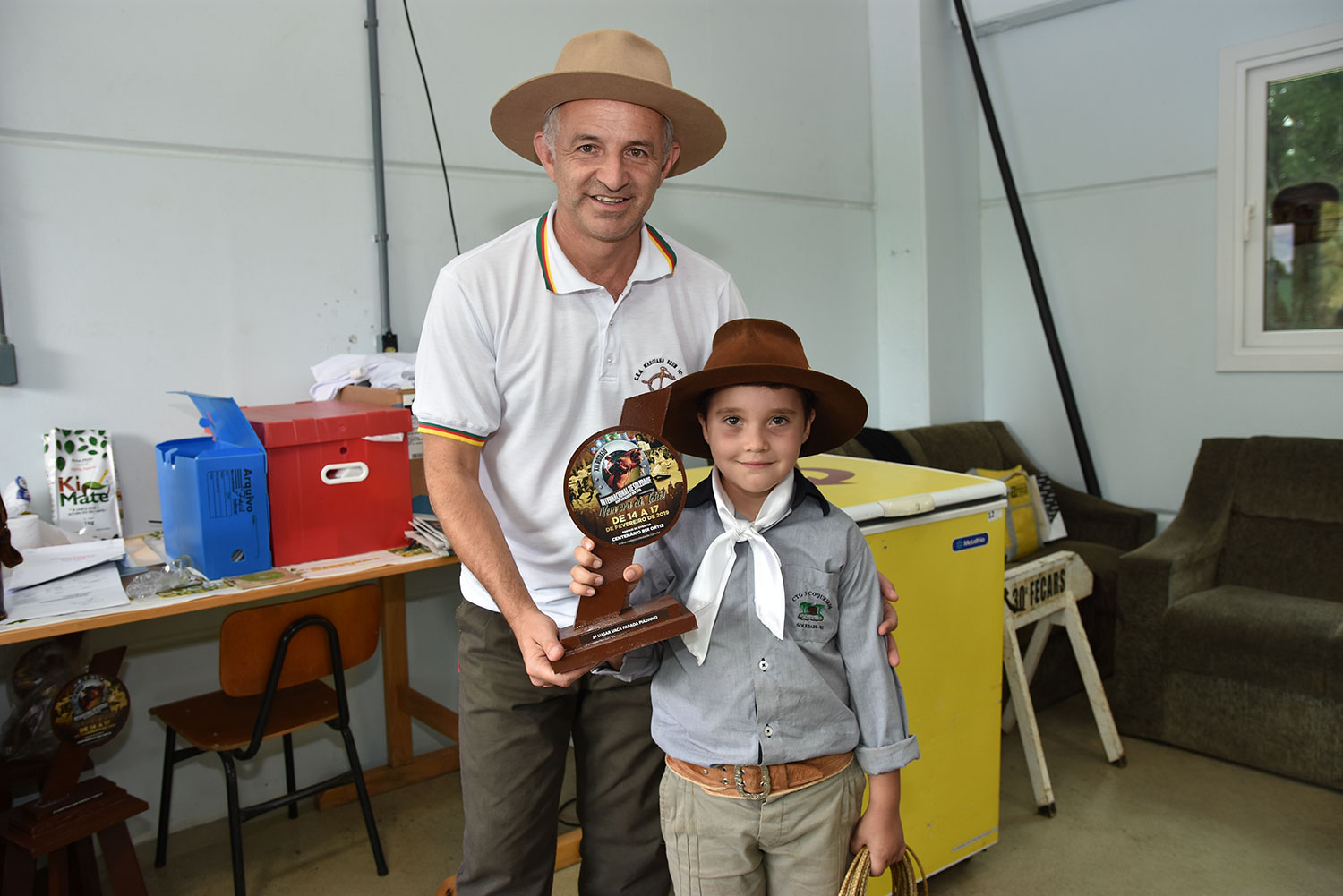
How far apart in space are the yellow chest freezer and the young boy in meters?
0.62

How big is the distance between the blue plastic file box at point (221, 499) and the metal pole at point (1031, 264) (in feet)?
10.7

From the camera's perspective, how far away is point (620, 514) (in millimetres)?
1187

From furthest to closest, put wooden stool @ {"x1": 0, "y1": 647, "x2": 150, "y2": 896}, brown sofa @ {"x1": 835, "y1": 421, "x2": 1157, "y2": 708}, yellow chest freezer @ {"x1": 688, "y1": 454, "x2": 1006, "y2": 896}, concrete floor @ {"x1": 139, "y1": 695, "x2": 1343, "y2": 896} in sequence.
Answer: brown sofa @ {"x1": 835, "y1": 421, "x2": 1157, "y2": 708} → concrete floor @ {"x1": 139, "y1": 695, "x2": 1343, "y2": 896} → yellow chest freezer @ {"x1": 688, "y1": 454, "x2": 1006, "y2": 896} → wooden stool @ {"x1": 0, "y1": 647, "x2": 150, "y2": 896}

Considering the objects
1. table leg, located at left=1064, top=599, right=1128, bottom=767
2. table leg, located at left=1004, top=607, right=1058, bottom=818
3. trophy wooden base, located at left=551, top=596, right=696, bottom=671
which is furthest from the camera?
table leg, located at left=1064, top=599, right=1128, bottom=767

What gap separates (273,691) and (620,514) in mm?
1390

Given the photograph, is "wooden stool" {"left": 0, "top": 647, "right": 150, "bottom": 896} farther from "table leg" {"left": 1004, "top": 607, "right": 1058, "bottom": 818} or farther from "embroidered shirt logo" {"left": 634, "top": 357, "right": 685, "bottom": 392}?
"table leg" {"left": 1004, "top": 607, "right": 1058, "bottom": 818}

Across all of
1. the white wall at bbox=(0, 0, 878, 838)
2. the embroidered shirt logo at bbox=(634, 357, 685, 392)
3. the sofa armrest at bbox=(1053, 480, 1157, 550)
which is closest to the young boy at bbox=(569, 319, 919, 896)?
the embroidered shirt logo at bbox=(634, 357, 685, 392)

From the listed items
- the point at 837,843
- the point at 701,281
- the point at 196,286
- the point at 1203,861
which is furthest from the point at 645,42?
the point at 1203,861

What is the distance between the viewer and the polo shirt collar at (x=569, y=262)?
4.86 ft

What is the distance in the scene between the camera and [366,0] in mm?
2729

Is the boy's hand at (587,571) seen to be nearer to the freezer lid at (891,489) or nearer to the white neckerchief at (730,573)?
the white neckerchief at (730,573)

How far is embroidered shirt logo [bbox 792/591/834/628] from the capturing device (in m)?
1.37

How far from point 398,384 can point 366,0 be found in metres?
1.14

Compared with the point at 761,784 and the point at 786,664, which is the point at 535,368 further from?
the point at 761,784
